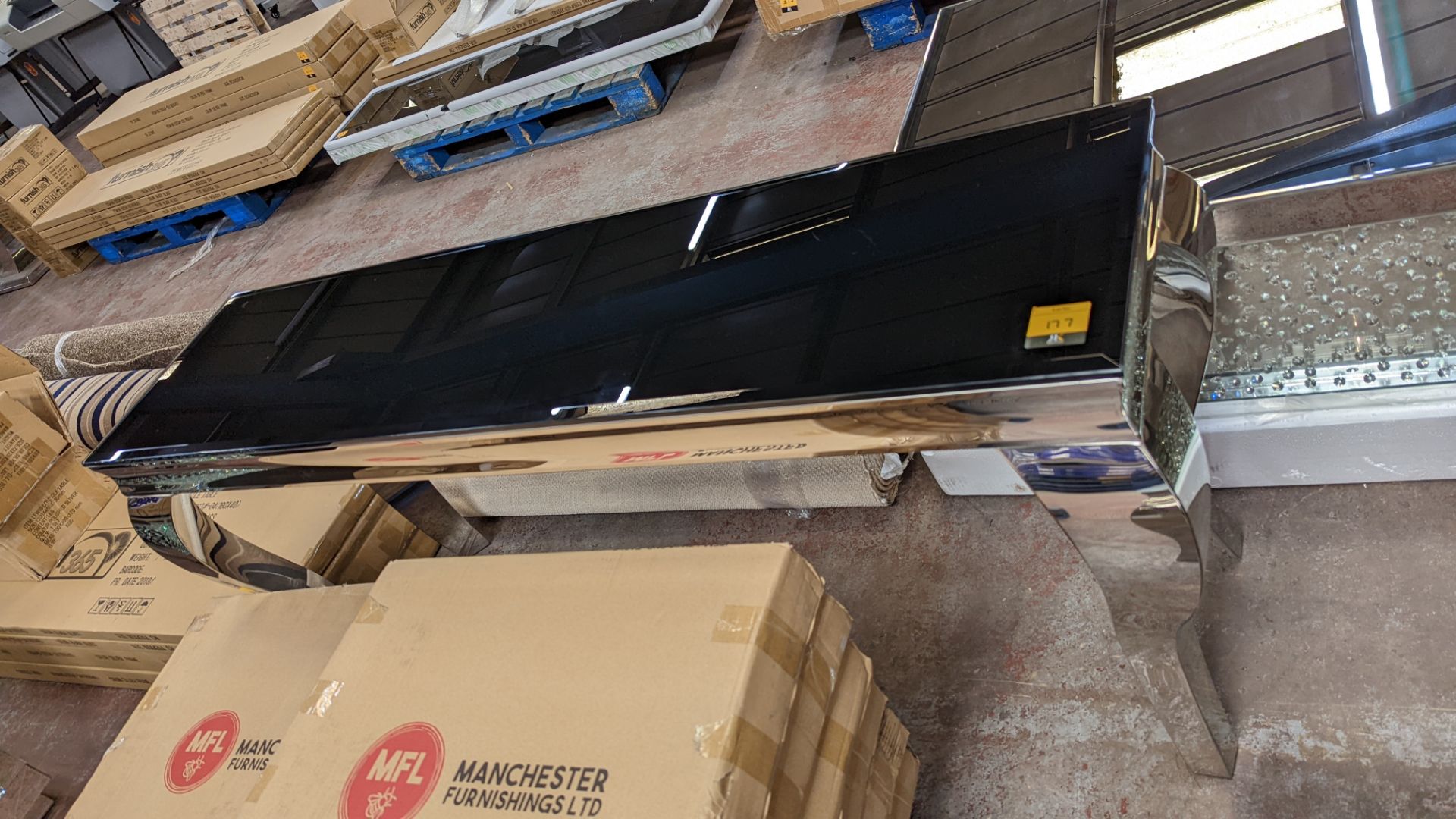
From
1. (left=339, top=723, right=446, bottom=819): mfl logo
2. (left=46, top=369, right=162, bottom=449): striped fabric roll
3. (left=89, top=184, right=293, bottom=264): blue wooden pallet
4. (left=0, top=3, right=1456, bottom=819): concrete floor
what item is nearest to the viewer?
(left=339, top=723, right=446, bottom=819): mfl logo

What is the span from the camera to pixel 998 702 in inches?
58.2

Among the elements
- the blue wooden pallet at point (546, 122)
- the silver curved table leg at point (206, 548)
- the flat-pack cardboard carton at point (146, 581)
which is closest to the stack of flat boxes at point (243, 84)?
the blue wooden pallet at point (546, 122)

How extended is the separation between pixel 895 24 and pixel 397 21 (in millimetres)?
2677

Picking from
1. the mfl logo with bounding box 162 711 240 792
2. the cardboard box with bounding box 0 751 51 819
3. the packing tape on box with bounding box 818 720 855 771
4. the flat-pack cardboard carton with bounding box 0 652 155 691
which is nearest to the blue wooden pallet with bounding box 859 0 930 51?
the packing tape on box with bounding box 818 720 855 771

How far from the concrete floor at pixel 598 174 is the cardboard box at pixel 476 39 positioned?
1.53 feet

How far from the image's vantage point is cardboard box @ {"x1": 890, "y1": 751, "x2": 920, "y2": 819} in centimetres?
134

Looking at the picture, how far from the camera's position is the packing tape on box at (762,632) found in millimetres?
1076

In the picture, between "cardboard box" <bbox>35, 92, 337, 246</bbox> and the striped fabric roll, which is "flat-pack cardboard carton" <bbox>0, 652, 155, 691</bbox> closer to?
the striped fabric roll

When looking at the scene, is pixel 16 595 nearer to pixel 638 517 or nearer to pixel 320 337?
pixel 320 337

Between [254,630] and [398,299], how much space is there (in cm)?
70

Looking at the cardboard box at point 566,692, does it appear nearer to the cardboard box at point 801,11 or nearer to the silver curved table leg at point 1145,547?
the silver curved table leg at point 1145,547

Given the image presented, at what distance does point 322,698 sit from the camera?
1.29 m

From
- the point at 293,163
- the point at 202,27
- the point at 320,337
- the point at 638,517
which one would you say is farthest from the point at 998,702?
the point at 202,27

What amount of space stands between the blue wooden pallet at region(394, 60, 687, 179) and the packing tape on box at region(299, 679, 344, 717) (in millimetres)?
2788
